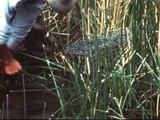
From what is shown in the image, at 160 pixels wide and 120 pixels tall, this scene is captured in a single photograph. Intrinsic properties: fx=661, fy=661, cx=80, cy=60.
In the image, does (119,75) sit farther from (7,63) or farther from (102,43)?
(7,63)

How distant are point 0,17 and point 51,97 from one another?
514 millimetres

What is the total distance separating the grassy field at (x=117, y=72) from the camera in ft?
8.65

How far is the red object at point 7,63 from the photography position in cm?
298

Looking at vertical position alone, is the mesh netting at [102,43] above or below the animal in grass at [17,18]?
below

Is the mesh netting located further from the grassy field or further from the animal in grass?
the animal in grass

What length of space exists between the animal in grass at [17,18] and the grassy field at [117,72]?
19cm

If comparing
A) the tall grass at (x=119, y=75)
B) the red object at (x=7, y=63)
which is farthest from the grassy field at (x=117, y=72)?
the red object at (x=7, y=63)

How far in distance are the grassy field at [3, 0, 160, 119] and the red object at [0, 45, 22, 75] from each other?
0.52ft

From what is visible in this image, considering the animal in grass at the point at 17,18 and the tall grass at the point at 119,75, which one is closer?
the tall grass at the point at 119,75

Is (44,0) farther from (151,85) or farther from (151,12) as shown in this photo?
(151,85)

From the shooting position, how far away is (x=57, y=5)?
10.0 ft

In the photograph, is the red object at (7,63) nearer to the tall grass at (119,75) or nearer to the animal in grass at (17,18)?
the animal in grass at (17,18)

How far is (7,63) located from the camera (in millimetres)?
2979

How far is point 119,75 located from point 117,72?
6cm
